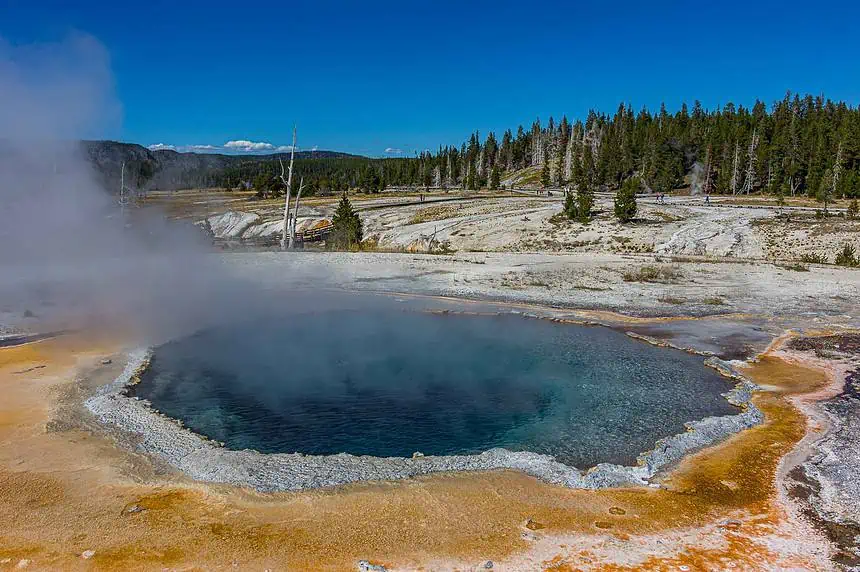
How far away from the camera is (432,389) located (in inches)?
334

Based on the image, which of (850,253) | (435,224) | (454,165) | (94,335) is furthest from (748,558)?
(454,165)

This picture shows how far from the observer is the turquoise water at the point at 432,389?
6.71 metres

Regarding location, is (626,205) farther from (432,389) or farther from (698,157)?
(698,157)

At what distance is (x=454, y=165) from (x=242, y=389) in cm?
7674

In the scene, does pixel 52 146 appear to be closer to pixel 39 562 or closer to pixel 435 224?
pixel 39 562

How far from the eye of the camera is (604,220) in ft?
97.5

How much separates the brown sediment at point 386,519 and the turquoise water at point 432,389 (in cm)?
104

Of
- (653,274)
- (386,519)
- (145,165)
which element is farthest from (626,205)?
(386,519)

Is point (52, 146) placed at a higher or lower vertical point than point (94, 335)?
higher

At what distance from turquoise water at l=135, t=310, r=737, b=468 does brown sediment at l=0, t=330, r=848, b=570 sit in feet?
3.40

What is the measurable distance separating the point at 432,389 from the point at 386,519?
12.6 ft

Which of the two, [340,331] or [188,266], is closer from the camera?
[340,331]

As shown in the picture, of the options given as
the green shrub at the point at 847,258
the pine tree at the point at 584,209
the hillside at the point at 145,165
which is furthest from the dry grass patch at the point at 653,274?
the hillside at the point at 145,165

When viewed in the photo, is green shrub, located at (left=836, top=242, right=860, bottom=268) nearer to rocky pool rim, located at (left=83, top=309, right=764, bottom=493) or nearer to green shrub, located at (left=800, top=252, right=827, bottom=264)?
green shrub, located at (left=800, top=252, right=827, bottom=264)
